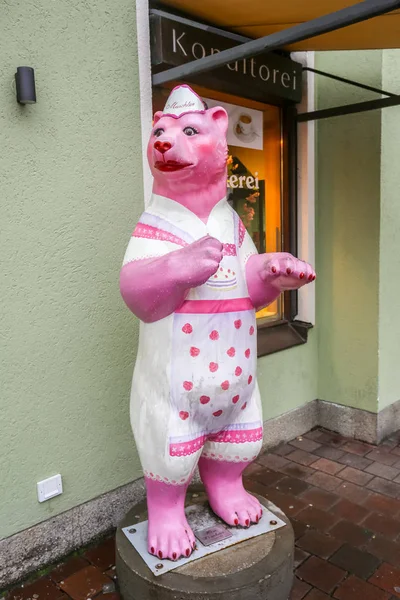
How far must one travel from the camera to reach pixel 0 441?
8.58ft

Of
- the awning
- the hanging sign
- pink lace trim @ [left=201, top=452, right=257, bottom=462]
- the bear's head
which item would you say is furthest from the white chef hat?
pink lace trim @ [left=201, top=452, right=257, bottom=462]

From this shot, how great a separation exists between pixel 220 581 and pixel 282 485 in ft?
4.74

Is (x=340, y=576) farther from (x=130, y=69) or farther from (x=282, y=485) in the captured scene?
(x=130, y=69)

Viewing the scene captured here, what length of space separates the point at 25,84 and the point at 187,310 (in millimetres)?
1327

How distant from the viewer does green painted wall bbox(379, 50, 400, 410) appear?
400 cm

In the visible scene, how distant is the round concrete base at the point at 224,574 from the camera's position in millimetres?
2154

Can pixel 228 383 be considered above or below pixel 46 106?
below

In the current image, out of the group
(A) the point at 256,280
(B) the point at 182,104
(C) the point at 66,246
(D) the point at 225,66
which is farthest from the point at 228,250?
(D) the point at 225,66

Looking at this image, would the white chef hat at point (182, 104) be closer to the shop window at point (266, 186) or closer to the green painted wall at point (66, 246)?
the green painted wall at point (66, 246)

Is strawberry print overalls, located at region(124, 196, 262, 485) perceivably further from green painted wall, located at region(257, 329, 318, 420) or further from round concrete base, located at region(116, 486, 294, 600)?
green painted wall, located at region(257, 329, 318, 420)

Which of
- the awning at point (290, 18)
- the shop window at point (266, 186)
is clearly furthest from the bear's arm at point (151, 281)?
the shop window at point (266, 186)

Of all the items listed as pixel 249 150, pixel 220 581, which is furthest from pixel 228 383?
pixel 249 150

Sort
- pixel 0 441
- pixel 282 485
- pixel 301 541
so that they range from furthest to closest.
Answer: pixel 282 485 < pixel 301 541 < pixel 0 441

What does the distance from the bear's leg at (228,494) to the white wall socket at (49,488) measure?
81 centimetres
